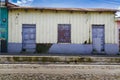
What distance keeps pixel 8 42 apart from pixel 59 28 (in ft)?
13.4

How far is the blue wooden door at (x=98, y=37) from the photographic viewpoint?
26.3 meters

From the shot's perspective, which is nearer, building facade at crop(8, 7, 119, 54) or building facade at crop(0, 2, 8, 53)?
building facade at crop(0, 2, 8, 53)

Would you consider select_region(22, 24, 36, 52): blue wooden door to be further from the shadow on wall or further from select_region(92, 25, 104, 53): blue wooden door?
select_region(92, 25, 104, 53): blue wooden door

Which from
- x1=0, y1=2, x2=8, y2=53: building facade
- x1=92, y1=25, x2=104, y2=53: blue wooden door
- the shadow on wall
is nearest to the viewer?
x1=0, y1=2, x2=8, y2=53: building facade

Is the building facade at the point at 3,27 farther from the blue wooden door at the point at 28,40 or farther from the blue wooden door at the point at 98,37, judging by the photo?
the blue wooden door at the point at 98,37

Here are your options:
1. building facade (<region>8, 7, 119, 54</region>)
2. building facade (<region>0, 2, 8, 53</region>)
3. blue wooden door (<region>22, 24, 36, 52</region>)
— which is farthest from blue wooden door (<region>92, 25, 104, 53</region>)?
building facade (<region>0, 2, 8, 53</region>)

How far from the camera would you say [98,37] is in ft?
86.4

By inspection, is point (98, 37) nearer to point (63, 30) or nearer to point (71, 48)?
point (71, 48)

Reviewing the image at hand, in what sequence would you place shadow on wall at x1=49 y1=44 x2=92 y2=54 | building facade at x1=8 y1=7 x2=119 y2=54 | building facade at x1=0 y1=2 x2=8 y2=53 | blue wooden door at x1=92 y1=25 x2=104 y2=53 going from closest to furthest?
building facade at x1=0 y1=2 x2=8 y2=53 → building facade at x1=8 y1=7 x2=119 y2=54 → shadow on wall at x1=49 y1=44 x2=92 y2=54 → blue wooden door at x1=92 y1=25 x2=104 y2=53

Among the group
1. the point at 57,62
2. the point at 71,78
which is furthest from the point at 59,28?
the point at 71,78

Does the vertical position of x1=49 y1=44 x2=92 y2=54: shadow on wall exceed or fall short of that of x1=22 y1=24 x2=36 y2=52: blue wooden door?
it falls short

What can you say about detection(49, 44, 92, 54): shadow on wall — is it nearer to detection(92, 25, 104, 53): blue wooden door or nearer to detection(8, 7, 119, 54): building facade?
detection(8, 7, 119, 54): building facade

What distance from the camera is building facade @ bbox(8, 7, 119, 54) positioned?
1016 inches

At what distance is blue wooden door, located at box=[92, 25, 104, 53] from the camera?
26.3 meters
